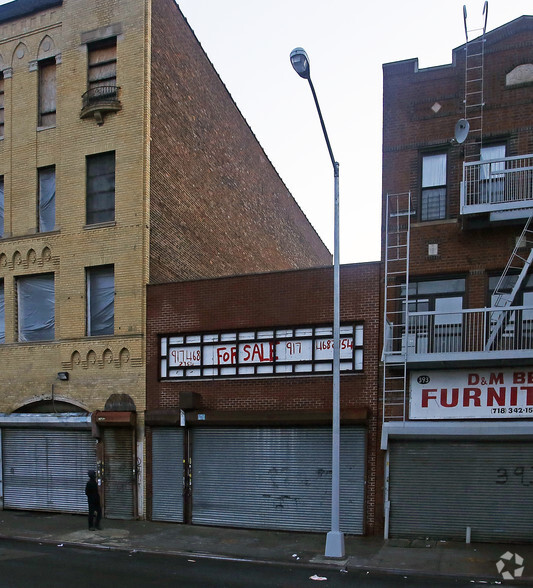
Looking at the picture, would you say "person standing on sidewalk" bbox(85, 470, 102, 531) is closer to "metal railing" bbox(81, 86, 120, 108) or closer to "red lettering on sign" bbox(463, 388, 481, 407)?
"red lettering on sign" bbox(463, 388, 481, 407)

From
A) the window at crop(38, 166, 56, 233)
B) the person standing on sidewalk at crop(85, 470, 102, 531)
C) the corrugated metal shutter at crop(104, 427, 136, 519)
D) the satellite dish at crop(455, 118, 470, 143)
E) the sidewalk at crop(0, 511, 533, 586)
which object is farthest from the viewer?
the window at crop(38, 166, 56, 233)

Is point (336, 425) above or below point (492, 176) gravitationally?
below

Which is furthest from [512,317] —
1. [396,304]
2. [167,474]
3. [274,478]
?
[167,474]

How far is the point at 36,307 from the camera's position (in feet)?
72.3

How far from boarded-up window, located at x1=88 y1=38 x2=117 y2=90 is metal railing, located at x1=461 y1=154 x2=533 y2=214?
1171 cm

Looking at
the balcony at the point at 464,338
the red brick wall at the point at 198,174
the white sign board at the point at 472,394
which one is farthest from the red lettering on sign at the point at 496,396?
the red brick wall at the point at 198,174

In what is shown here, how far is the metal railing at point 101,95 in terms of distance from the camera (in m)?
21.2

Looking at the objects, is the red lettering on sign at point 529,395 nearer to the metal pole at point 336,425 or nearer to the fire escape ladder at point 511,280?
the fire escape ladder at point 511,280

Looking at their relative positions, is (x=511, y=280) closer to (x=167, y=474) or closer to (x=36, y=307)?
(x=167, y=474)

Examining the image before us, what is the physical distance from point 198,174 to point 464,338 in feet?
40.8

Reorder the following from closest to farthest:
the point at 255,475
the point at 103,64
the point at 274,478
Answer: the point at 274,478 < the point at 255,475 < the point at 103,64

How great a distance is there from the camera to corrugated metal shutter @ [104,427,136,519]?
64.8 ft

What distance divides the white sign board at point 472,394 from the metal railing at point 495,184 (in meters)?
3.93

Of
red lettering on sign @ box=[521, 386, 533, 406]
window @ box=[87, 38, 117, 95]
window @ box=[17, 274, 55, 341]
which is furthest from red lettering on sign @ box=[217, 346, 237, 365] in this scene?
window @ box=[87, 38, 117, 95]
